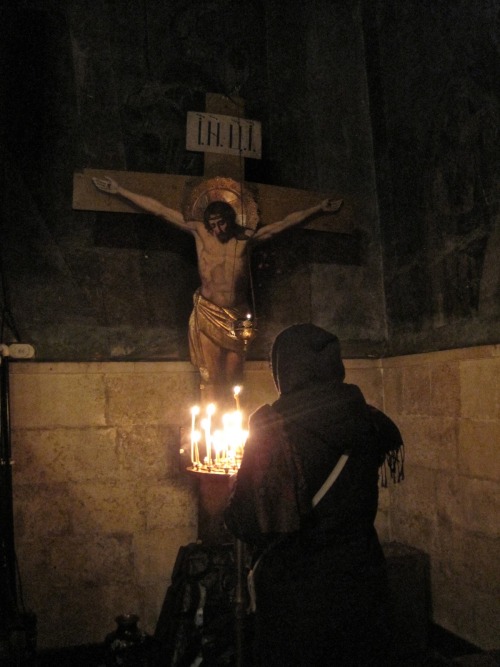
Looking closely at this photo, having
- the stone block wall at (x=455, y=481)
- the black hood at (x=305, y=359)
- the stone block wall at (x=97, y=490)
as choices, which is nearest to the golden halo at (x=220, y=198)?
the stone block wall at (x=97, y=490)

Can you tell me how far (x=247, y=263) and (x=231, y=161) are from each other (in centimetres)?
89

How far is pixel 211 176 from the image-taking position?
163 inches

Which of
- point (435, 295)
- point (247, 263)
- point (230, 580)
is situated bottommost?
point (230, 580)

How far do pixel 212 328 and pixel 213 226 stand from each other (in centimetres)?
75

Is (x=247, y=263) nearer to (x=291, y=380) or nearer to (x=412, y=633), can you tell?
(x=291, y=380)

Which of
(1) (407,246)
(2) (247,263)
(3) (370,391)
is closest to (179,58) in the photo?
(2) (247,263)

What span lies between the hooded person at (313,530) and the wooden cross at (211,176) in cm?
258

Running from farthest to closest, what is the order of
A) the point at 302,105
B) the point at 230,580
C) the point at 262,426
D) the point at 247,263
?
1. the point at 302,105
2. the point at 247,263
3. the point at 230,580
4. the point at 262,426

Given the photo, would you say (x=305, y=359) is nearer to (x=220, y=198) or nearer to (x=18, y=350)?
(x=220, y=198)

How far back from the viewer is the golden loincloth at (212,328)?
375cm

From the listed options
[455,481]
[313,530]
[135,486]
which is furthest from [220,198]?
[313,530]

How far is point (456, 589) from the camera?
12.2ft

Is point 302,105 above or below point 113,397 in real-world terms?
above

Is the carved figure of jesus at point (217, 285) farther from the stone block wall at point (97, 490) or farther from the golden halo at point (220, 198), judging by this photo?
the stone block wall at point (97, 490)
